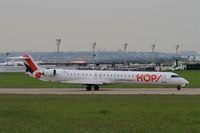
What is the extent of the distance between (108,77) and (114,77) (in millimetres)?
597

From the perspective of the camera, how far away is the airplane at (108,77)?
50.6 meters

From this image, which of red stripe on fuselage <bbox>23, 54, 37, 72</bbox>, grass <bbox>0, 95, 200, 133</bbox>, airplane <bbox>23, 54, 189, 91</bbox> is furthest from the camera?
red stripe on fuselage <bbox>23, 54, 37, 72</bbox>

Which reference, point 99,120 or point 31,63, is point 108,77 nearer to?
point 31,63

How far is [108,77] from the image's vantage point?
169 ft

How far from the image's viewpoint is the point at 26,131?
15492mm

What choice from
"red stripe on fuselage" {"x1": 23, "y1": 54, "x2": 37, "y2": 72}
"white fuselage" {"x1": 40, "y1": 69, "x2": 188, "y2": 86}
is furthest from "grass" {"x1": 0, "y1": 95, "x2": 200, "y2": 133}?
"red stripe on fuselage" {"x1": 23, "y1": 54, "x2": 37, "y2": 72}

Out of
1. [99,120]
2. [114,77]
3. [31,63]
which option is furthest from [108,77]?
[99,120]

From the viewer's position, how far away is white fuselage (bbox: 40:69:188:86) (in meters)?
50.6

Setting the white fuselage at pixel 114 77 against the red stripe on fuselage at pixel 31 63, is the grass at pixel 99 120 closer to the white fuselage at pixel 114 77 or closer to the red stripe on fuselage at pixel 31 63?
the white fuselage at pixel 114 77

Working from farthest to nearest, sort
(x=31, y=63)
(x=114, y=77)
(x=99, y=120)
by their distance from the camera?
(x=31, y=63), (x=114, y=77), (x=99, y=120)

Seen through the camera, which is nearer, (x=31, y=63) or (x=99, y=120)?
(x=99, y=120)

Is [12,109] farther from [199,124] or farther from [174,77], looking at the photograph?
[174,77]

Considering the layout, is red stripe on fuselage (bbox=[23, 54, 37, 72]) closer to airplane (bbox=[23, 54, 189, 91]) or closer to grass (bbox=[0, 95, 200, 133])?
airplane (bbox=[23, 54, 189, 91])

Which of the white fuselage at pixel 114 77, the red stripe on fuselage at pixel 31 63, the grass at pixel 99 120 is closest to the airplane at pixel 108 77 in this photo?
the white fuselage at pixel 114 77
